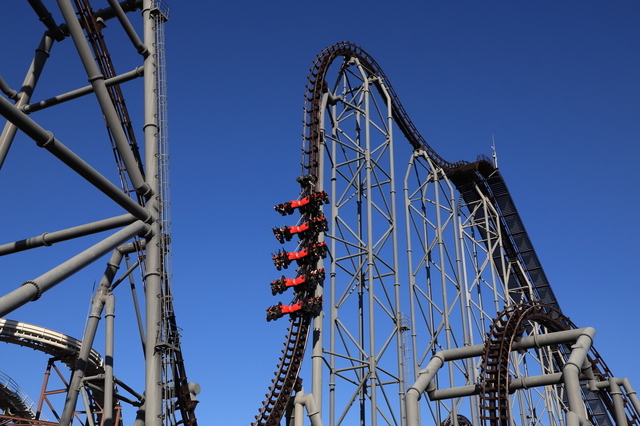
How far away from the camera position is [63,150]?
8359 mm

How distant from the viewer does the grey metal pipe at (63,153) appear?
24.4 ft

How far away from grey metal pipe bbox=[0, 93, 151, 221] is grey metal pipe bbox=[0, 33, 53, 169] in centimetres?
186

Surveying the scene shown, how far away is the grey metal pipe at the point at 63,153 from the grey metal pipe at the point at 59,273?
384mm

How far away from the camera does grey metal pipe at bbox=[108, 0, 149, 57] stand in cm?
1154

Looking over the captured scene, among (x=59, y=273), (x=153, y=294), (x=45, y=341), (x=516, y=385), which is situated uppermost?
(x=45, y=341)

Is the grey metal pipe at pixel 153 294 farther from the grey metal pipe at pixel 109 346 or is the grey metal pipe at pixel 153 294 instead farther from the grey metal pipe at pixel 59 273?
the grey metal pipe at pixel 109 346

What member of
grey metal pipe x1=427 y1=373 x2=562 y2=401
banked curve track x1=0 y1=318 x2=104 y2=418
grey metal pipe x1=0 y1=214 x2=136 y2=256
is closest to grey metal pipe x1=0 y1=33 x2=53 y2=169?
grey metal pipe x1=0 y1=214 x2=136 y2=256

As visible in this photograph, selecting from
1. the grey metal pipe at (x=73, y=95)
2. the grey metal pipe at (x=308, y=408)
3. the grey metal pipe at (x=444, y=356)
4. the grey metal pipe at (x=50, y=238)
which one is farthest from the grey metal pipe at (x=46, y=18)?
the grey metal pipe at (x=444, y=356)

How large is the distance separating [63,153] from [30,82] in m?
3.78

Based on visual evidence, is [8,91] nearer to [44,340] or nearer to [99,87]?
[99,87]

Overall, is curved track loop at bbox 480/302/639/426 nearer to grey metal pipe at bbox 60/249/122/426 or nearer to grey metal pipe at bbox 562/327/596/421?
grey metal pipe at bbox 562/327/596/421

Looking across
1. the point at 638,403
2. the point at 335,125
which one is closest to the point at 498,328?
the point at 638,403

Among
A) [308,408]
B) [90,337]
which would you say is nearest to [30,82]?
[90,337]

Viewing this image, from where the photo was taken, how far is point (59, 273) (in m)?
8.48
